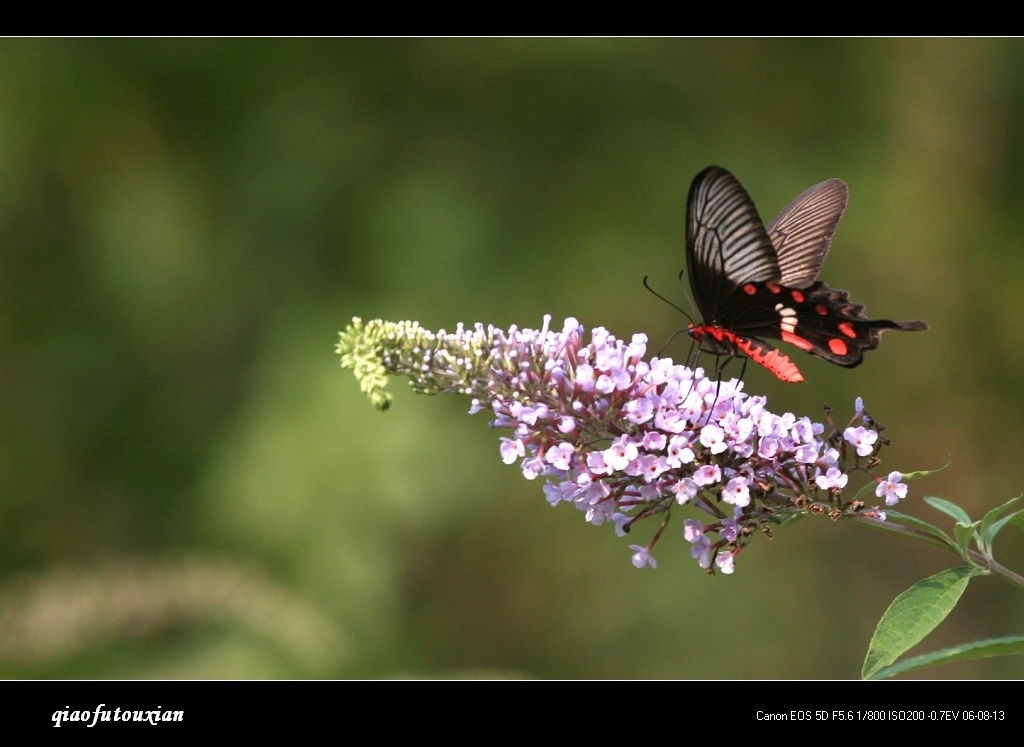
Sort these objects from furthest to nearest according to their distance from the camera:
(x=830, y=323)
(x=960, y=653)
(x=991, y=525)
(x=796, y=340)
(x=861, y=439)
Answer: (x=796, y=340), (x=830, y=323), (x=861, y=439), (x=991, y=525), (x=960, y=653)

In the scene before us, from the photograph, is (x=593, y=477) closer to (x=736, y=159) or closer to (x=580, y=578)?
(x=580, y=578)

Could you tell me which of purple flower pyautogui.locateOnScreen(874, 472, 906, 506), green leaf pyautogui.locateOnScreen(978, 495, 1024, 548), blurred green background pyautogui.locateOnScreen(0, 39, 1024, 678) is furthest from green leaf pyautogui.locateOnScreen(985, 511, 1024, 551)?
blurred green background pyautogui.locateOnScreen(0, 39, 1024, 678)

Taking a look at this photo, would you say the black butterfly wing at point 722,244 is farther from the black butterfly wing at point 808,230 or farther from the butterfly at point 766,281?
the black butterfly wing at point 808,230

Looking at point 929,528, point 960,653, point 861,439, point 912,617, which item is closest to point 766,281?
point 861,439

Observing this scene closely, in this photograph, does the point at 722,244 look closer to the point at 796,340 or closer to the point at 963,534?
the point at 796,340

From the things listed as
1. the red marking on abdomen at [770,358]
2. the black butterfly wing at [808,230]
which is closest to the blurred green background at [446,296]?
the black butterfly wing at [808,230]

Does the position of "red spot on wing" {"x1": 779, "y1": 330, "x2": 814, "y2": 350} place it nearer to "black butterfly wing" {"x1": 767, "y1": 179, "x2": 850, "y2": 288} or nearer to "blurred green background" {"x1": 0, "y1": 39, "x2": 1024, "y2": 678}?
"black butterfly wing" {"x1": 767, "y1": 179, "x2": 850, "y2": 288}

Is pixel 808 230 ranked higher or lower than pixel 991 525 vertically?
higher
